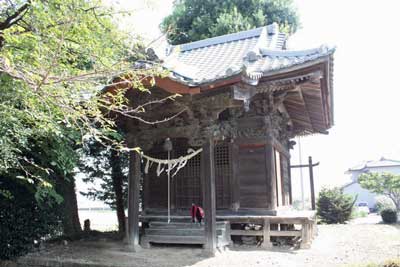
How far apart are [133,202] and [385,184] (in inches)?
662

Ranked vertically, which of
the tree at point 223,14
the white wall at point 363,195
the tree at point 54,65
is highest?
the tree at point 223,14

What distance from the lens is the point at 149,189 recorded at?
10.3 metres

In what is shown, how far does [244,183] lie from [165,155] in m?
2.42

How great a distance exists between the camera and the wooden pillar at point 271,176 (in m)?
8.86

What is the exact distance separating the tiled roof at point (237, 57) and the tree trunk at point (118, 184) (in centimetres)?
450

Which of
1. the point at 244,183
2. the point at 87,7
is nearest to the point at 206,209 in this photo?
the point at 244,183

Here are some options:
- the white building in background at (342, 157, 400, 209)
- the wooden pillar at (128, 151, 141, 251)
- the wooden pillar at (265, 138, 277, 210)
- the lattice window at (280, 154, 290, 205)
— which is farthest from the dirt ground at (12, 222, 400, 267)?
the white building in background at (342, 157, 400, 209)

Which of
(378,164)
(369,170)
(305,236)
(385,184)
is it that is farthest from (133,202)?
(378,164)

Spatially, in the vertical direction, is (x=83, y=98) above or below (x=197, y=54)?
below

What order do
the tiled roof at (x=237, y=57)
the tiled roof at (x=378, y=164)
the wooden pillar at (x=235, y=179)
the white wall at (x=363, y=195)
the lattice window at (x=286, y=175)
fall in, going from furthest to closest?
1. the tiled roof at (x=378, y=164)
2. the white wall at (x=363, y=195)
3. the lattice window at (x=286, y=175)
4. the wooden pillar at (x=235, y=179)
5. the tiled roof at (x=237, y=57)

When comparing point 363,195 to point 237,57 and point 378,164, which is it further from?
point 237,57

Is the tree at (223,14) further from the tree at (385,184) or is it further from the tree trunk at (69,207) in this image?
the tree trunk at (69,207)

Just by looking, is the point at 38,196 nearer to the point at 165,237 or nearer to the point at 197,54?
the point at 165,237

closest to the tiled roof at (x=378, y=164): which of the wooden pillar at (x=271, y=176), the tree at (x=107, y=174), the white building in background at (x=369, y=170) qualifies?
the white building in background at (x=369, y=170)
